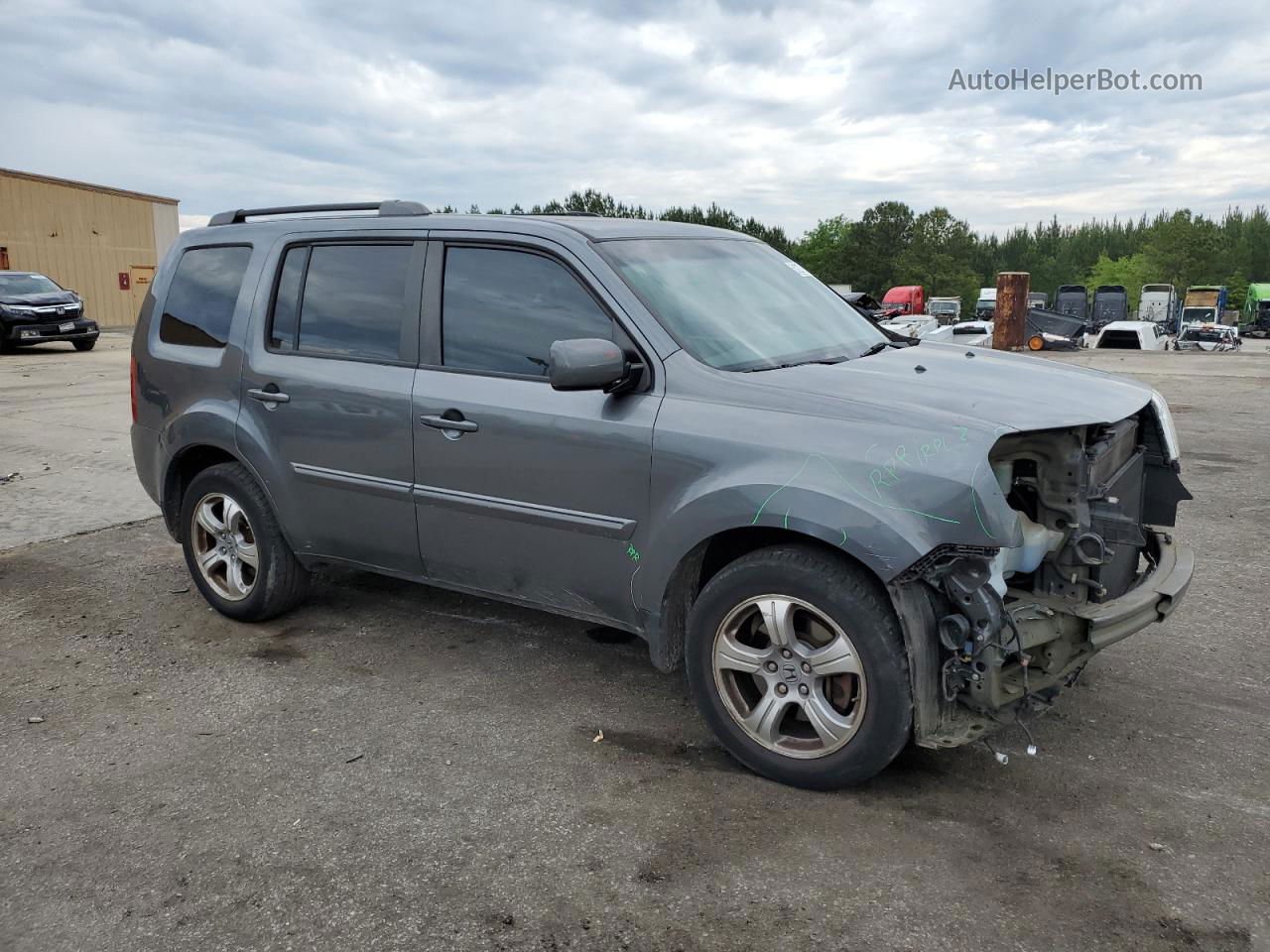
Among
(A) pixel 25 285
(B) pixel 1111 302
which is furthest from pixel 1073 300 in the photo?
(A) pixel 25 285

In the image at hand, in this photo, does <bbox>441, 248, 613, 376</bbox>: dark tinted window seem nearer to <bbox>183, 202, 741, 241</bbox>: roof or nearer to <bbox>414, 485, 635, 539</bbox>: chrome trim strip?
<bbox>183, 202, 741, 241</bbox>: roof

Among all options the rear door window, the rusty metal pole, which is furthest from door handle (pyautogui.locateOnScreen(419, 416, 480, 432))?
Answer: the rusty metal pole

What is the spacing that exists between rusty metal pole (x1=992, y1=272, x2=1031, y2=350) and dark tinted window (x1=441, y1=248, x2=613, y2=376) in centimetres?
2167

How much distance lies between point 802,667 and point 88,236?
3996 centimetres

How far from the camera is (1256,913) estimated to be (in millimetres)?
2602

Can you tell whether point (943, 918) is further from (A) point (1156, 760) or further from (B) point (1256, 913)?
(A) point (1156, 760)

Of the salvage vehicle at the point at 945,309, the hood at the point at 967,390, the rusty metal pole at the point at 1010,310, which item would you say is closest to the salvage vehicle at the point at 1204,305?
the salvage vehicle at the point at 945,309

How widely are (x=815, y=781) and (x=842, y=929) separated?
0.68 m

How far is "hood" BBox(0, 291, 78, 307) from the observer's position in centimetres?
2123

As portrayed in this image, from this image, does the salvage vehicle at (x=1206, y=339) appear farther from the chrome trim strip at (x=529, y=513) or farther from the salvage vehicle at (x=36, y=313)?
the chrome trim strip at (x=529, y=513)

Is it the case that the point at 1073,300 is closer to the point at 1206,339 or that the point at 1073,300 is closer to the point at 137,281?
the point at 1206,339

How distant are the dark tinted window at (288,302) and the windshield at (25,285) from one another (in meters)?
20.6

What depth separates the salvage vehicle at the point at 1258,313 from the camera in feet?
204

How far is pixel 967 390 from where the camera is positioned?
11.1 ft
